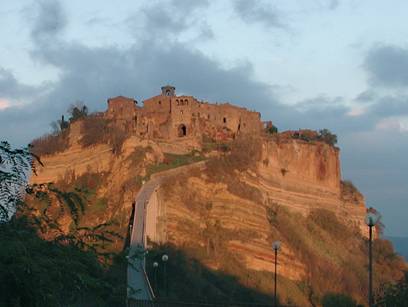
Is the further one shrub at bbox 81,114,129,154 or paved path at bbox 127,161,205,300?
shrub at bbox 81,114,129,154

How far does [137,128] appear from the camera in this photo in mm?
59219

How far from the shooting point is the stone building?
59719mm

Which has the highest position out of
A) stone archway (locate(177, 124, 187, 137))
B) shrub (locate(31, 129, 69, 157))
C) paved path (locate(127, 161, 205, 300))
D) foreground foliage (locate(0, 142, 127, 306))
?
stone archway (locate(177, 124, 187, 137))

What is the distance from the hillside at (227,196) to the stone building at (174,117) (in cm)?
11

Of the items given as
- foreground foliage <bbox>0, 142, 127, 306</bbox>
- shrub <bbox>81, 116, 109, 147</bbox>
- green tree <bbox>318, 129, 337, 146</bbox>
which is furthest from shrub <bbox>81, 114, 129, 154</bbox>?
foreground foliage <bbox>0, 142, 127, 306</bbox>

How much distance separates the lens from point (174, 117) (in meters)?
60.7

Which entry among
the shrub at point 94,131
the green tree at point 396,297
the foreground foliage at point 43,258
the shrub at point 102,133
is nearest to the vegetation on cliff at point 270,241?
the shrub at point 102,133

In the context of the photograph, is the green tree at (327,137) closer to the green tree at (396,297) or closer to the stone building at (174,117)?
the stone building at (174,117)

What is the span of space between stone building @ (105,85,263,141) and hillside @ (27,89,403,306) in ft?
0.35

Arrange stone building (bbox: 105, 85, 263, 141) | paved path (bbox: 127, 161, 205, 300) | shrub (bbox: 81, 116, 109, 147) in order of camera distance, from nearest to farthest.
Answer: paved path (bbox: 127, 161, 205, 300) → shrub (bbox: 81, 116, 109, 147) → stone building (bbox: 105, 85, 263, 141)

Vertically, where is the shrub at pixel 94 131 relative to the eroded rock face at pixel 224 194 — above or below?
above

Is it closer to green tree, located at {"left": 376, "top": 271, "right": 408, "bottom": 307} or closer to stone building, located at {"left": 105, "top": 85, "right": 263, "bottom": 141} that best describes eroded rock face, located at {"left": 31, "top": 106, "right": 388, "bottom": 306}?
stone building, located at {"left": 105, "top": 85, "right": 263, "bottom": 141}

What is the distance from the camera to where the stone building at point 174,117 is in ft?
196

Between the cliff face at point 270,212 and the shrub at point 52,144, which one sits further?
the shrub at point 52,144
